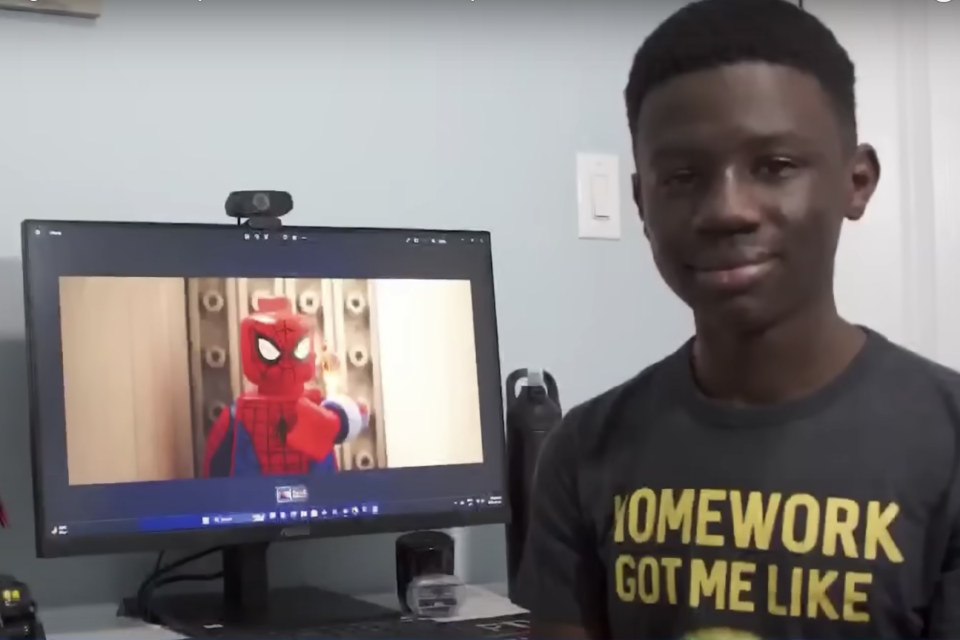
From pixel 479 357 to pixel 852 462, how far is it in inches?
31.1

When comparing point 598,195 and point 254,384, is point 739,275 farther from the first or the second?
point 598,195

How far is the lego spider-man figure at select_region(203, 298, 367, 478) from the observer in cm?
132

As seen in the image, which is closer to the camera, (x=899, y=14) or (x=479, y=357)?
(x=479, y=357)

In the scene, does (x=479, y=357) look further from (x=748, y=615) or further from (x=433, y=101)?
(x=748, y=615)

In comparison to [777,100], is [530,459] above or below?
below

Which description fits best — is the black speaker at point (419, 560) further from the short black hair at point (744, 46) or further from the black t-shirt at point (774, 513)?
the short black hair at point (744, 46)

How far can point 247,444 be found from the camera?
4.34 ft

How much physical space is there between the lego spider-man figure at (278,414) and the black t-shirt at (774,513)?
0.59 meters

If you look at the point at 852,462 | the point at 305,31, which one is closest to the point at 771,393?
the point at 852,462

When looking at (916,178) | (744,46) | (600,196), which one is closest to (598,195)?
(600,196)

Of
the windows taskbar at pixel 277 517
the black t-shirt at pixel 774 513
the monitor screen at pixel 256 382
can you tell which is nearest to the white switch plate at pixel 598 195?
the monitor screen at pixel 256 382

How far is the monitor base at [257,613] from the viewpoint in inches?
47.4

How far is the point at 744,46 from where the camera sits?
0.73m

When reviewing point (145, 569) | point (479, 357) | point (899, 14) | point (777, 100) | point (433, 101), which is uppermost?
point (899, 14)
